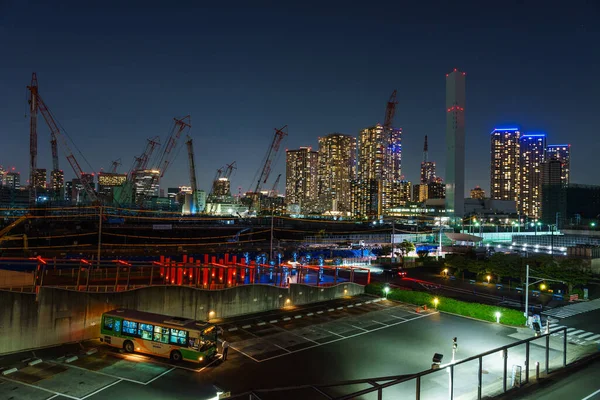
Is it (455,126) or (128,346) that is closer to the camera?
(128,346)

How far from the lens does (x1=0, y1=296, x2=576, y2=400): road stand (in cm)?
1645

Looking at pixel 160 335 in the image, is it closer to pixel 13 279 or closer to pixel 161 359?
pixel 161 359

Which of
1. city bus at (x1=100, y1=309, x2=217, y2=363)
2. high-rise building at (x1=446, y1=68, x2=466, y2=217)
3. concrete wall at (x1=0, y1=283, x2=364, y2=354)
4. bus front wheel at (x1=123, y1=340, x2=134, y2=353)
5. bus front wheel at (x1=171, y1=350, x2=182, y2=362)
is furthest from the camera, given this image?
high-rise building at (x1=446, y1=68, x2=466, y2=217)

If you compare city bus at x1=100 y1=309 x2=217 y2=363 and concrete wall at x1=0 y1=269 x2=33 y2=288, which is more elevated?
concrete wall at x1=0 y1=269 x2=33 y2=288

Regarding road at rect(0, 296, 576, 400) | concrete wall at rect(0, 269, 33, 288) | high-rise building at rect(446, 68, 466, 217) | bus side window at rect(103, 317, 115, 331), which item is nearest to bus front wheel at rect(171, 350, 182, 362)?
road at rect(0, 296, 576, 400)

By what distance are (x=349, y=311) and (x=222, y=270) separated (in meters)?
10.6

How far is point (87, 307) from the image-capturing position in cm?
2239

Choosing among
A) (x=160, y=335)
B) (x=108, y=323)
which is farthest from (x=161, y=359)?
(x=108, y=323)

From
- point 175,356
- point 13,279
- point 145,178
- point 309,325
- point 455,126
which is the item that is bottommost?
point 309,325

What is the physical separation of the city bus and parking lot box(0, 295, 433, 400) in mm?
440

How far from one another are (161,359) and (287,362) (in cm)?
647

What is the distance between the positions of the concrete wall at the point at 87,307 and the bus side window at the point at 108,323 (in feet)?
6.24

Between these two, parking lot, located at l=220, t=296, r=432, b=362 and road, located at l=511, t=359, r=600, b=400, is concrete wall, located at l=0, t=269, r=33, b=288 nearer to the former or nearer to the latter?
parking lot, located at l=220, t=296, r=432, b=362

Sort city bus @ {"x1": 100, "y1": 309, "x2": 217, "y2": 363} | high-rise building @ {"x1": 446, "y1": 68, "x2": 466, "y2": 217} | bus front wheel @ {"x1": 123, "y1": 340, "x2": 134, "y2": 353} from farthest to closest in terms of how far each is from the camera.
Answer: high-rise building @ {"x1": 446, "y1": 68, "x2": 466, "y2": 217} < bus front wheel @ {"x1": 123, "y1": 340, "x2": 134, "y2": 353} < city bus @ {"x1": 100, "y1": 309, "x2": 217, "y2": 363}
